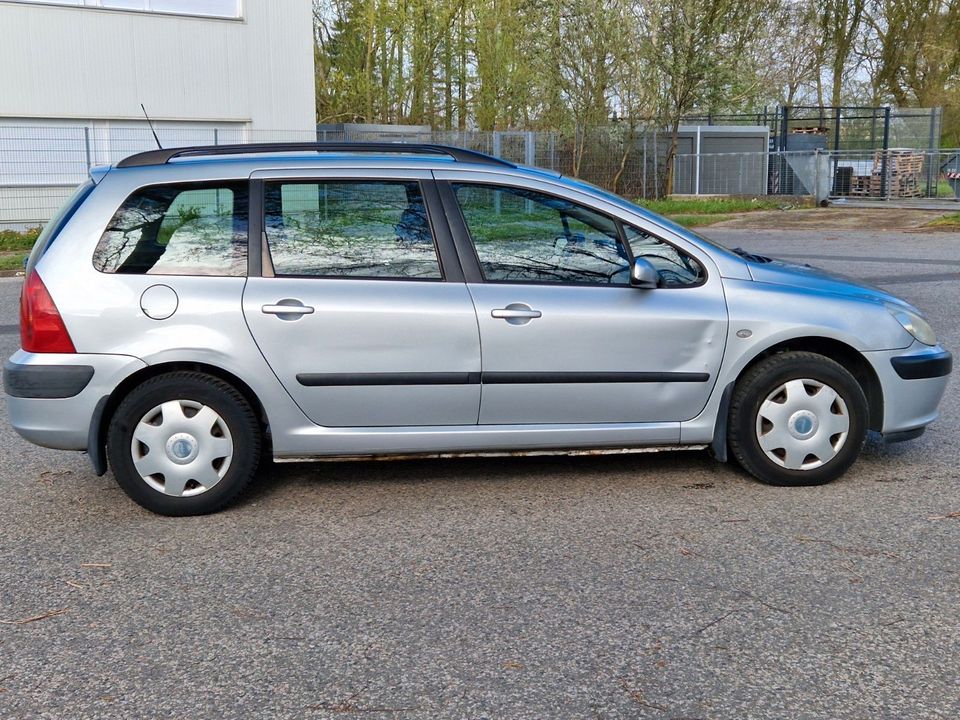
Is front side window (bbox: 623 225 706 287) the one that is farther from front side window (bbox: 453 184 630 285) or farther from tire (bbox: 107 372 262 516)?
tire (bbox: 107 372 262 516)

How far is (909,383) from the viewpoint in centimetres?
510

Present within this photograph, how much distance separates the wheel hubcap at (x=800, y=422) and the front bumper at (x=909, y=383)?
25cm

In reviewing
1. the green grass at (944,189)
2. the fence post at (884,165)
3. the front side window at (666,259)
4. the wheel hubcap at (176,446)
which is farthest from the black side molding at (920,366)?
the green grass at (944,189)

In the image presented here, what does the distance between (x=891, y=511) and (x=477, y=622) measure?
2.15 meters

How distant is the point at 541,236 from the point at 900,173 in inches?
1094

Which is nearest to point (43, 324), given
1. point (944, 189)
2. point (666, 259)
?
point (666, 259)

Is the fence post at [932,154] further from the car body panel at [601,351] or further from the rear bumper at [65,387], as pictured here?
the rear bumper at [65,387]

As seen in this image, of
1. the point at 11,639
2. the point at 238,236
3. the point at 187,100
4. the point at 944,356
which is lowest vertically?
the point at 11,639

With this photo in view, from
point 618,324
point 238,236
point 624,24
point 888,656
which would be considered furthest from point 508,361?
point 624,24

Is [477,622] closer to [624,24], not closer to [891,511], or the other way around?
[891,511]

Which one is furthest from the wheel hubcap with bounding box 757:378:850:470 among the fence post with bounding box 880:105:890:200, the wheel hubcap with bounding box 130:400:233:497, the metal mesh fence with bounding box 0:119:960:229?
the fence post with bounding box 880:105:890:200

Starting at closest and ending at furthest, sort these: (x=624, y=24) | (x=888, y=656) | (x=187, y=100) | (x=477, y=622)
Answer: (x=888, y=656) → (x=477, y=622) → (x=187, y=100) → (x=624, y=24)

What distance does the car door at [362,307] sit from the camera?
4.71 metres

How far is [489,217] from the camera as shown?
4957 mm
